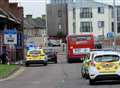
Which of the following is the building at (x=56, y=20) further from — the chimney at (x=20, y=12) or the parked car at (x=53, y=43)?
the chimney at (x=20, y=12)

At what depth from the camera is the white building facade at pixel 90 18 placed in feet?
407

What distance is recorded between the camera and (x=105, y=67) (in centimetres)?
2664

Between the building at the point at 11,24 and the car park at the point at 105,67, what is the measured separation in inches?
1382

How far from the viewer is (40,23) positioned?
510 feet

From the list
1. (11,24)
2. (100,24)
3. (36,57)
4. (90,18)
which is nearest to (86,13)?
(90,18)

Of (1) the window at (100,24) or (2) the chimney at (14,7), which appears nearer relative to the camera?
(2) the chimney at (14,7)

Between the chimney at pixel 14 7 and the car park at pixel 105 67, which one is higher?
the chimney at pixel 14 7

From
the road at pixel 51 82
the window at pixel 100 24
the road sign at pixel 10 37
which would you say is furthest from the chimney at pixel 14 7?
the window at pixel 100 24

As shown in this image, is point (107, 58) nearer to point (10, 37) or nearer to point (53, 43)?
point (10, 37)

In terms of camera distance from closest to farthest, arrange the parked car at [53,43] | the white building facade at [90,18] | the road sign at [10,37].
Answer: the road sign at [10,37], the white building facade at [90,18], the parked car at [53,43]

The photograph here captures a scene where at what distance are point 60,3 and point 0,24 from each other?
79.6m

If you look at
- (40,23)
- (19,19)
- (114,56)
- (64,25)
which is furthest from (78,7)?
(114,56)

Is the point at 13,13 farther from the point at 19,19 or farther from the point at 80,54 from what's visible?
the point at 80,54

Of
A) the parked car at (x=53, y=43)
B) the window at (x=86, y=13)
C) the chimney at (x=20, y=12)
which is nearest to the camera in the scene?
the chimney at (x=20, y=12)
